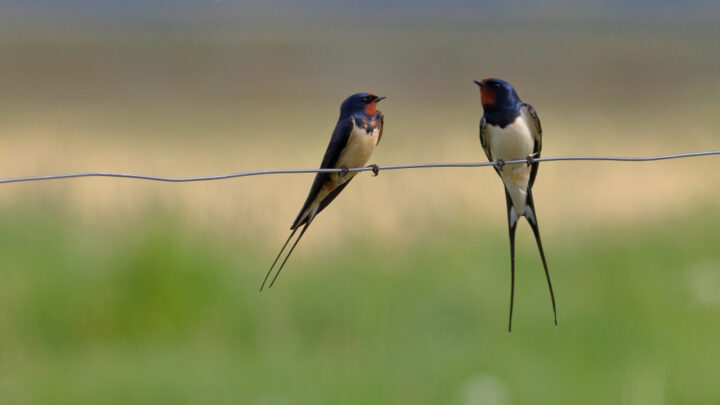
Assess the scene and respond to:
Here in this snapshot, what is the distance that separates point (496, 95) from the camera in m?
4.44

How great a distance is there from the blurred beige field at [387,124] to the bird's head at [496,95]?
8.75 ft

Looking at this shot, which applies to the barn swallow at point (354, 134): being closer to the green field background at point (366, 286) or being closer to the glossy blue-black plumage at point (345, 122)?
the glossy blue-black plumage at point (345, 122)

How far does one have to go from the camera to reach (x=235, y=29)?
35.9 m

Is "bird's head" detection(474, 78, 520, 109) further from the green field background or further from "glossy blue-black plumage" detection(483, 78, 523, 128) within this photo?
Answer: the green field background

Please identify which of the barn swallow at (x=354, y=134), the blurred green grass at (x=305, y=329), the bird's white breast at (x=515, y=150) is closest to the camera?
the bird's white breast at (x=515, y=150)

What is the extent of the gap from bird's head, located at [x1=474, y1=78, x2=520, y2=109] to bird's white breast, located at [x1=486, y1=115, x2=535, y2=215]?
0.07 m

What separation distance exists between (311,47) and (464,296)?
25.8 metres

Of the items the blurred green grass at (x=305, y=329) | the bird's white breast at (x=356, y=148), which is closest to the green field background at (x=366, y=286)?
the blurred green grass at (x=305, y=329)

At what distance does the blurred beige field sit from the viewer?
8789 mm

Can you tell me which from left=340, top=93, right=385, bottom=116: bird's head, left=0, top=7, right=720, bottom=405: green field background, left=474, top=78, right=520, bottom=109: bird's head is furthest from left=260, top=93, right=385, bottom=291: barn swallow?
left=0, top=7, right=720, bottom=405: green field background

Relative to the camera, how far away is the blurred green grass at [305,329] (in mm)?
6035

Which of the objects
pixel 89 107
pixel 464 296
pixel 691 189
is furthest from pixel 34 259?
pixel 89 107

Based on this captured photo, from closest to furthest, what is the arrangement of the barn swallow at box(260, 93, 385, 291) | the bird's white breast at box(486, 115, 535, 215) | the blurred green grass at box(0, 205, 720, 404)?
the bird's white breast at box(486, 115, 535, 215) < the barn swallow at box(260, 93, 385, 291) < the blurred green grass at box(0, 205, 720, 404)

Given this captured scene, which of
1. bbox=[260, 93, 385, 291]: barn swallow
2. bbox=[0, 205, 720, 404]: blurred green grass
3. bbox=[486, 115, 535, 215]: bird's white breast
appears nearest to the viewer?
bbox=[486, 115, 535, 215]: bird's white breast
